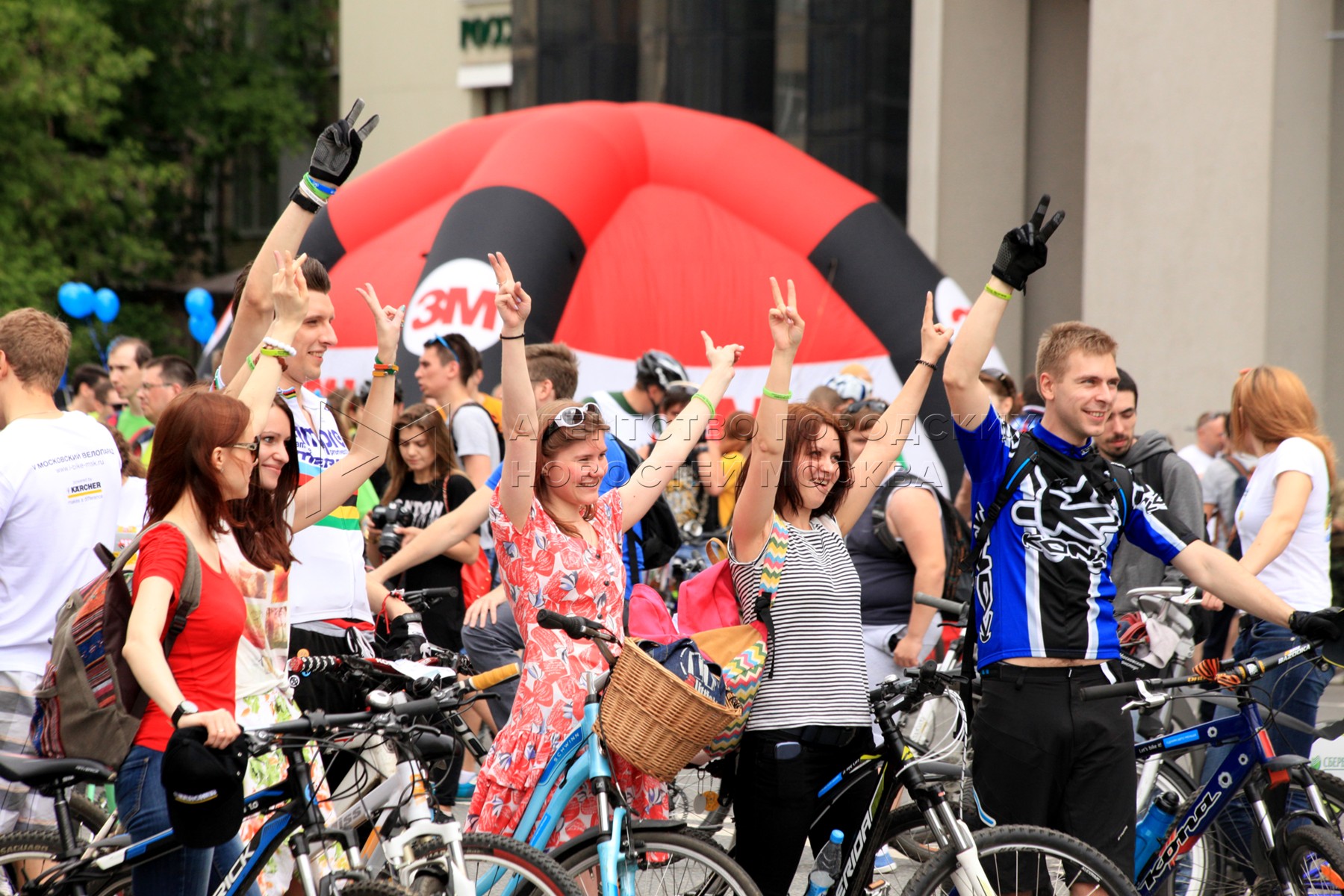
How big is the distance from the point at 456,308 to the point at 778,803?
7711 millimetres

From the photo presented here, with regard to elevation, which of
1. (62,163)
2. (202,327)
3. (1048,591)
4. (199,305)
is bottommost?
(1048,591)

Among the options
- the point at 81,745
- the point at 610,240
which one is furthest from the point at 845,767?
the point at 610,240

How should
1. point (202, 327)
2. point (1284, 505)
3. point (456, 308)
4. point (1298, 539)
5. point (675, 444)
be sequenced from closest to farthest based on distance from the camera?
point (675, 444) < point (1284, 505) < point (1298, 539) < point (456, 308) < point (202, 327)

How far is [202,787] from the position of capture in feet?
10.6

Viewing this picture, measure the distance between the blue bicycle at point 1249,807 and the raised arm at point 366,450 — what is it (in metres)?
2.20

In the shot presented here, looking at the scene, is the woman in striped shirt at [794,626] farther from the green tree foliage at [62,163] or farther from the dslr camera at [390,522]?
the green tree foliage at [62,163]

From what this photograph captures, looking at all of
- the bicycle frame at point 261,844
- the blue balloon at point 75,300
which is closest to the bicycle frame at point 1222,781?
the bicycle frame at point 261,844

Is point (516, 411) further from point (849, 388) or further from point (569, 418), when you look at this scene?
point (849, 388)

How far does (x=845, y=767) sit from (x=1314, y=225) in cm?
1144

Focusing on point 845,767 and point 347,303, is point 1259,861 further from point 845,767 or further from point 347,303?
point 347,303

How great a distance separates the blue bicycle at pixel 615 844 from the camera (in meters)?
3.79

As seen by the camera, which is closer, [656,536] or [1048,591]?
[1048,591]

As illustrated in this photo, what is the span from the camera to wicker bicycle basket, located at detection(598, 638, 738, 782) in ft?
12.4

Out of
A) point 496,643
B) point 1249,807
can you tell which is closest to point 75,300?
point 496,643
